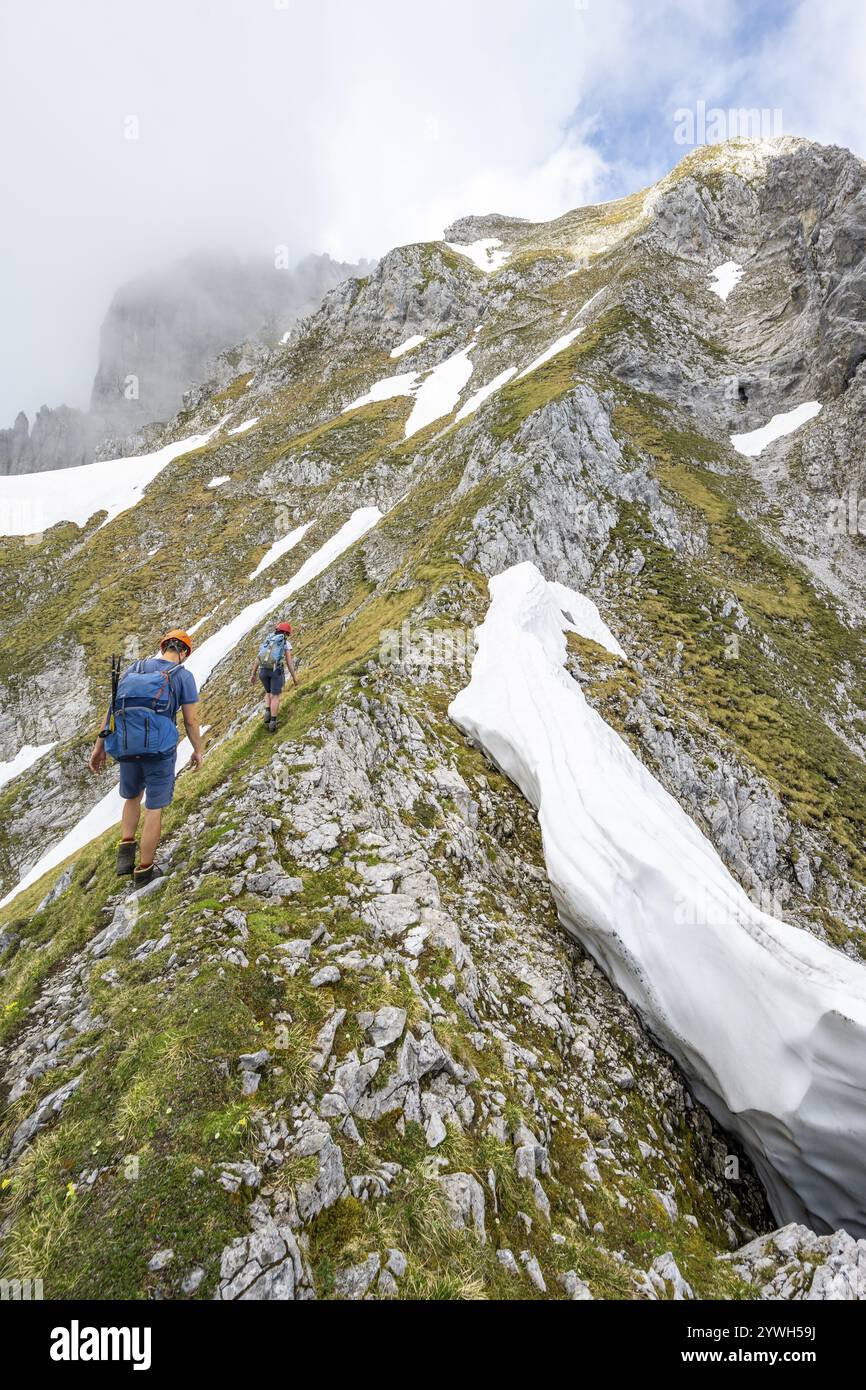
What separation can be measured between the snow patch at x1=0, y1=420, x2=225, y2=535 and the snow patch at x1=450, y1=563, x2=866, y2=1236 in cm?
6524

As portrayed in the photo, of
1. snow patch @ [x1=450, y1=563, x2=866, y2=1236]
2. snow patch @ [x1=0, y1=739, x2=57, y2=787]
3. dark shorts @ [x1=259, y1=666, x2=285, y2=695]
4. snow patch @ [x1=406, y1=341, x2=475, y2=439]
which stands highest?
snow patch @ [x1=406, y1=341, x2=475, y2=439]

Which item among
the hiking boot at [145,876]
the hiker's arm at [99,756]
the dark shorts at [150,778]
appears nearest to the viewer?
the hiker's arm at [99,756]

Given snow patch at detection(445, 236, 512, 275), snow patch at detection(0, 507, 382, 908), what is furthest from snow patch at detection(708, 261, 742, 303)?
snow patch at detection(0, 507, 382, 908)

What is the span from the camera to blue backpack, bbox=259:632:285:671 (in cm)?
1352

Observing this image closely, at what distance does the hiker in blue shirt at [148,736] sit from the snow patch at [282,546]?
39.7 m

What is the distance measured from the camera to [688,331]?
167 ft

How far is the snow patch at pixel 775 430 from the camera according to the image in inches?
1725

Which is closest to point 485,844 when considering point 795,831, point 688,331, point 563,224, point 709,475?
point 795,831

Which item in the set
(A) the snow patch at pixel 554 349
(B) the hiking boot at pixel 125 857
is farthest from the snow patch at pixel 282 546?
(B) the hiking boot at pixel 125 857

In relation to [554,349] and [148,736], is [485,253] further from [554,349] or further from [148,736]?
[148,736]

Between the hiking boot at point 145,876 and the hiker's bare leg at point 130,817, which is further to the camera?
the hiking boot at point 145,876

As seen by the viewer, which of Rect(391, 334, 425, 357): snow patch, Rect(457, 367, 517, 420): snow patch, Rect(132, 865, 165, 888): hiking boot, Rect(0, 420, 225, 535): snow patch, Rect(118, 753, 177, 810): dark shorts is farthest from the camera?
Rect(391, 334, 425, 357): snow patch

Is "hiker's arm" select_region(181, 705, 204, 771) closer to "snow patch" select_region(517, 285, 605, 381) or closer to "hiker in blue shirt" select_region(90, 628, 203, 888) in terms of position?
"hiker in blue shirt" select_region(90, 628, 203, 888)

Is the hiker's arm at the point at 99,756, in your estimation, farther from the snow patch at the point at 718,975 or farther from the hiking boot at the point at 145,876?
the snow patch at the point at 718,975
